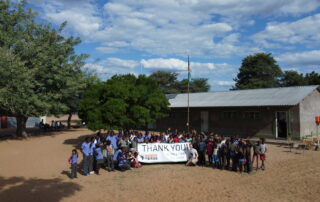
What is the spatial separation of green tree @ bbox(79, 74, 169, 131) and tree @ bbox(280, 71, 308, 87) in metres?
40.2

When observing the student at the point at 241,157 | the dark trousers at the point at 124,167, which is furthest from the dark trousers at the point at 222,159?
the dark trousers at the point at 124,167

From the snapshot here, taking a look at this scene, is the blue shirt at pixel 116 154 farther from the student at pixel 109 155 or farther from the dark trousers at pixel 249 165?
the dark trousers at pixel 249 165

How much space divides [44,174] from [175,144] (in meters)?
6.13

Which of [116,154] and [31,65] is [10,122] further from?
[116,154]

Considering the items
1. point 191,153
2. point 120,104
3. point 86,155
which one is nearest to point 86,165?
point 86,155

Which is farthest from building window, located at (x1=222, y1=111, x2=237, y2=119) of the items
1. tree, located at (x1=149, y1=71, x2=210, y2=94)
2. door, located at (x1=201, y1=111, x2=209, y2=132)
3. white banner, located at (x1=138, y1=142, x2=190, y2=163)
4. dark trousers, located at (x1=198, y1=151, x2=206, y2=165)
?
tree, located at (x1=149, y1=71, x2=210, y2=94)

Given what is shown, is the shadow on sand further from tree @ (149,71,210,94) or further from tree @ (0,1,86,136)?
tree @ (149,71,210,94)

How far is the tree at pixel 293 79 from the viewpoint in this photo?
163 ft

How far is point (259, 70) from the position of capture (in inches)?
2112

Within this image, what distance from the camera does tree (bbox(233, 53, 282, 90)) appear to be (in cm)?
5372

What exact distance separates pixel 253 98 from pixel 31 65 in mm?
18315

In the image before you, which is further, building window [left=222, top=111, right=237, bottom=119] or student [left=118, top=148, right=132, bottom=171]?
building window [left=222, top=111, right=237, bottom=119]

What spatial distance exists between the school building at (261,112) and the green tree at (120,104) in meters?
8.15

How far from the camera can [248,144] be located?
11422mm
